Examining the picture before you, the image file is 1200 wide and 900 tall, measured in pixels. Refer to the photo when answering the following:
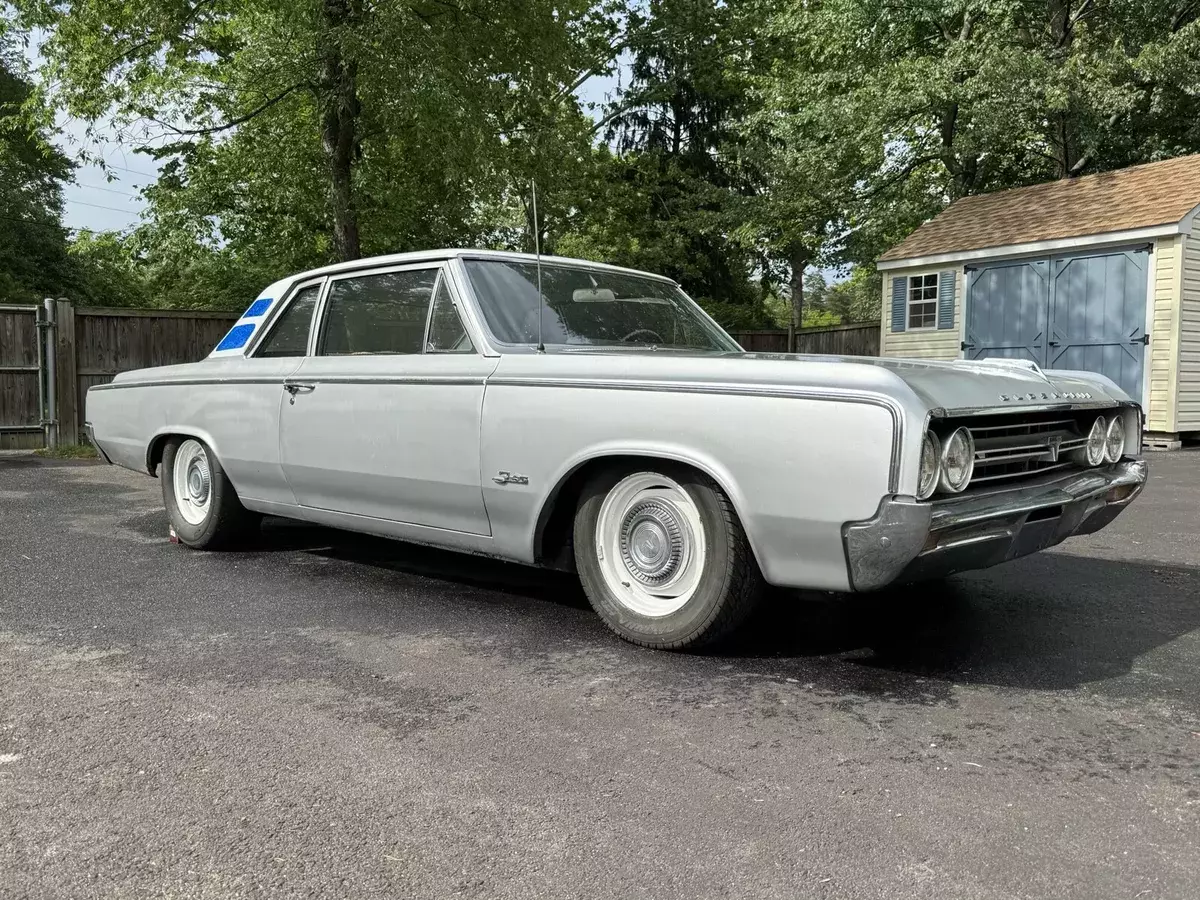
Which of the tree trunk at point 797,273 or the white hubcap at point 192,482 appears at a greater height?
the tree trunk at point 797,273

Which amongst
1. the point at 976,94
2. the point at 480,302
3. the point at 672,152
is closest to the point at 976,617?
the point at 480,302

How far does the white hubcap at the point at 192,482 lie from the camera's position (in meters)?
5.75

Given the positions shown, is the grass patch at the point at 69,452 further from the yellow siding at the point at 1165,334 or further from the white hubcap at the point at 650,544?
the yellow siding at the point at 1165,334

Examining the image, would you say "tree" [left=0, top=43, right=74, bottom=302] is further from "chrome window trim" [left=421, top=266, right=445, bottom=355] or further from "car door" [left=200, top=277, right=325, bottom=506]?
"chrome window trim" [left=421, top=266, right=445, bottom=355]

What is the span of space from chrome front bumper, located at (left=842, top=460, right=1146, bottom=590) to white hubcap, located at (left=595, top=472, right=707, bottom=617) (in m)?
0.67

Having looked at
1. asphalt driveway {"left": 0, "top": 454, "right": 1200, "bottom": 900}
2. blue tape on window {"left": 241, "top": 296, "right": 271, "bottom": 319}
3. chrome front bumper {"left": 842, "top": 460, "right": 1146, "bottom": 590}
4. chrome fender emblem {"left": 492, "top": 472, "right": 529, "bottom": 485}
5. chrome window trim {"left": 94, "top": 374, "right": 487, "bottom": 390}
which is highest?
blue tape on window {"left": 241, "top": 296, "right": 271, "bottom": 319}

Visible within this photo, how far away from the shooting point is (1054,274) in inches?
583

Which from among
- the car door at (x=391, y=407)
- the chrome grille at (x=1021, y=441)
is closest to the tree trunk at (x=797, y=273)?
the car door at (x=391, y=407)

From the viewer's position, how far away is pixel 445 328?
4480 millimetres

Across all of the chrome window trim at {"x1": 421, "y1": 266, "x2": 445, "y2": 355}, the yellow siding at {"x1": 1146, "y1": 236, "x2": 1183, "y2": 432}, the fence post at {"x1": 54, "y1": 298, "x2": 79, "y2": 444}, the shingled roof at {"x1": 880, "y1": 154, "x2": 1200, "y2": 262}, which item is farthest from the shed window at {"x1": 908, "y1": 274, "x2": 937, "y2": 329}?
the chrome window trim at {"x1": 421, "y1": 266, "x2": 445, "y2": 355}

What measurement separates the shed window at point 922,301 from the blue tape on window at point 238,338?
535 inches

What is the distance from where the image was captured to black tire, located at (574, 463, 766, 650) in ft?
11.5

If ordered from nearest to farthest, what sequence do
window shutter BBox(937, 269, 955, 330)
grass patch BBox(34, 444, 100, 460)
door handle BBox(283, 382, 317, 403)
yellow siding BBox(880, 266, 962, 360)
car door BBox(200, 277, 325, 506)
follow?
door handle BBox(283, 382, 317, 403) → car door BBox(200, 277, 325, 506) → grass patch BBox(34, 444, 100, 460) → yellow siding BBox(880, 266, 962, 360) → window shutter BBox(937, 269, 955, 330)

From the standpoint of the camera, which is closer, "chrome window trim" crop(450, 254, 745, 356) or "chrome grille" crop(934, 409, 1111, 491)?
"chrome grille" crop(934, 409, 1111, 491)
